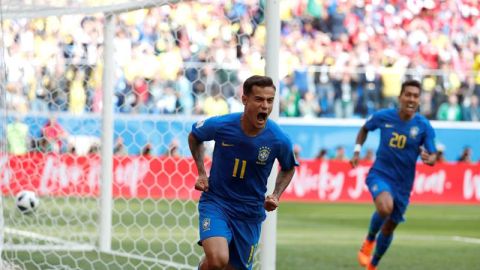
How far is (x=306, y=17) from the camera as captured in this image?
25.0 metres

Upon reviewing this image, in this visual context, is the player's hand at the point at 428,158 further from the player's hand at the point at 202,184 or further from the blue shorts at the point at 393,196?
the player's hand at the point at 202,184

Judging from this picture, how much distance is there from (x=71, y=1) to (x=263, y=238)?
4.05 metres

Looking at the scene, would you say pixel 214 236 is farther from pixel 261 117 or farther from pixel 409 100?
pixel 409 100

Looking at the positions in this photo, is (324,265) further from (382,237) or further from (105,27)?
(105,27)

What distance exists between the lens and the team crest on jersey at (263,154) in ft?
21.1

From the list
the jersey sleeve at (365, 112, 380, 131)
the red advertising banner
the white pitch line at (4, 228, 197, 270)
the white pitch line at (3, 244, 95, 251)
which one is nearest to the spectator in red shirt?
the red advertising banner

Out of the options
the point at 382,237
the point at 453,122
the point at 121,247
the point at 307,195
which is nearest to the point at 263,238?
the point at 382,237

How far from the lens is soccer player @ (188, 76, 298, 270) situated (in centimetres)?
636

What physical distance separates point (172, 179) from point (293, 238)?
3.99 meters

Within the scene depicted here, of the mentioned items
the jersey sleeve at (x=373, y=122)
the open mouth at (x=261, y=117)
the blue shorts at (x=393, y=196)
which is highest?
the open mouth at (x=261, y=117)

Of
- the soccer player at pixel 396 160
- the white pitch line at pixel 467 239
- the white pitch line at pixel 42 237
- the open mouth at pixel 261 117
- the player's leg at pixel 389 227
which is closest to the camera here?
the open mouth at pixel 261 117

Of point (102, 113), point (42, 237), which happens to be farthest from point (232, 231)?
point (42, 237)

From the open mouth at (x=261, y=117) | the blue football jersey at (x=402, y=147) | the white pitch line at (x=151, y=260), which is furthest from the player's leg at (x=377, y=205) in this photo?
the open mouth at (x=261, y=117)

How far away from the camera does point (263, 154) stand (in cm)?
644
